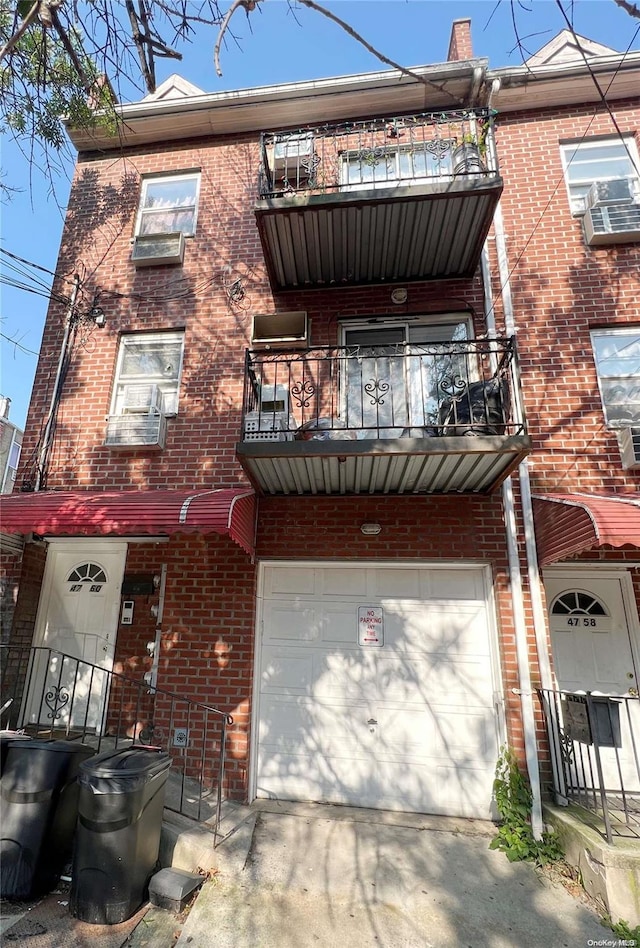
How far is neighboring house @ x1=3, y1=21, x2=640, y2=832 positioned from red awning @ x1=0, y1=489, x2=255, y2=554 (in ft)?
0.11

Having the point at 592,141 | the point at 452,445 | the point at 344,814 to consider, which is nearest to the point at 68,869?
the point at 344,814

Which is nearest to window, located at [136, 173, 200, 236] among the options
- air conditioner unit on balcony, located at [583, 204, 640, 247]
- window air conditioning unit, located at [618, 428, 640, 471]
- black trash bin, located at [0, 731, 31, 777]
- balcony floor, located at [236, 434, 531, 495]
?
balcony floor, located at [236, 434, 531, 495]

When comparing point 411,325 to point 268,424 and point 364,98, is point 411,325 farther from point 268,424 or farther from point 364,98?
point 364,98

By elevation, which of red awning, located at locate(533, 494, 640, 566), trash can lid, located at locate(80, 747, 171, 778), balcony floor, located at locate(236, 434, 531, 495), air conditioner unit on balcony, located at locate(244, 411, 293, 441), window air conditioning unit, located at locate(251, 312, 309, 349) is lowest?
trash can lid, located at locate(80, 747, 171, 778)

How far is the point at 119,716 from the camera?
4836 mm

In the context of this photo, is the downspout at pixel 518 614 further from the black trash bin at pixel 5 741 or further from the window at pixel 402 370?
the black trash bin at pixel 5 741

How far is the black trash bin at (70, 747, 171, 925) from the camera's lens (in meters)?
3.25

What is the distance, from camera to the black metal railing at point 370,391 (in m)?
5.05

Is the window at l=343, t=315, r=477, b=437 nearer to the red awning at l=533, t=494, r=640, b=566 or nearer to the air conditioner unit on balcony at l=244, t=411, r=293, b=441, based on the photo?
the air conditioner unit on balcony at l=244, t=411, r=293, b=441

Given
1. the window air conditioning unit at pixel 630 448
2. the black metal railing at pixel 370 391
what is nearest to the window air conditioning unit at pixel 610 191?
the black metal railing at pixel 370 391

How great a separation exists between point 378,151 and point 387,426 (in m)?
4.67

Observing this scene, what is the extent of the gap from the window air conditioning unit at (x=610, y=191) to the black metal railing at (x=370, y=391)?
2.54 metres

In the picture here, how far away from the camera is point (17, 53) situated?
11.5 feet

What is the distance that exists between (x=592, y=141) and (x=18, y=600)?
31.7 ft
